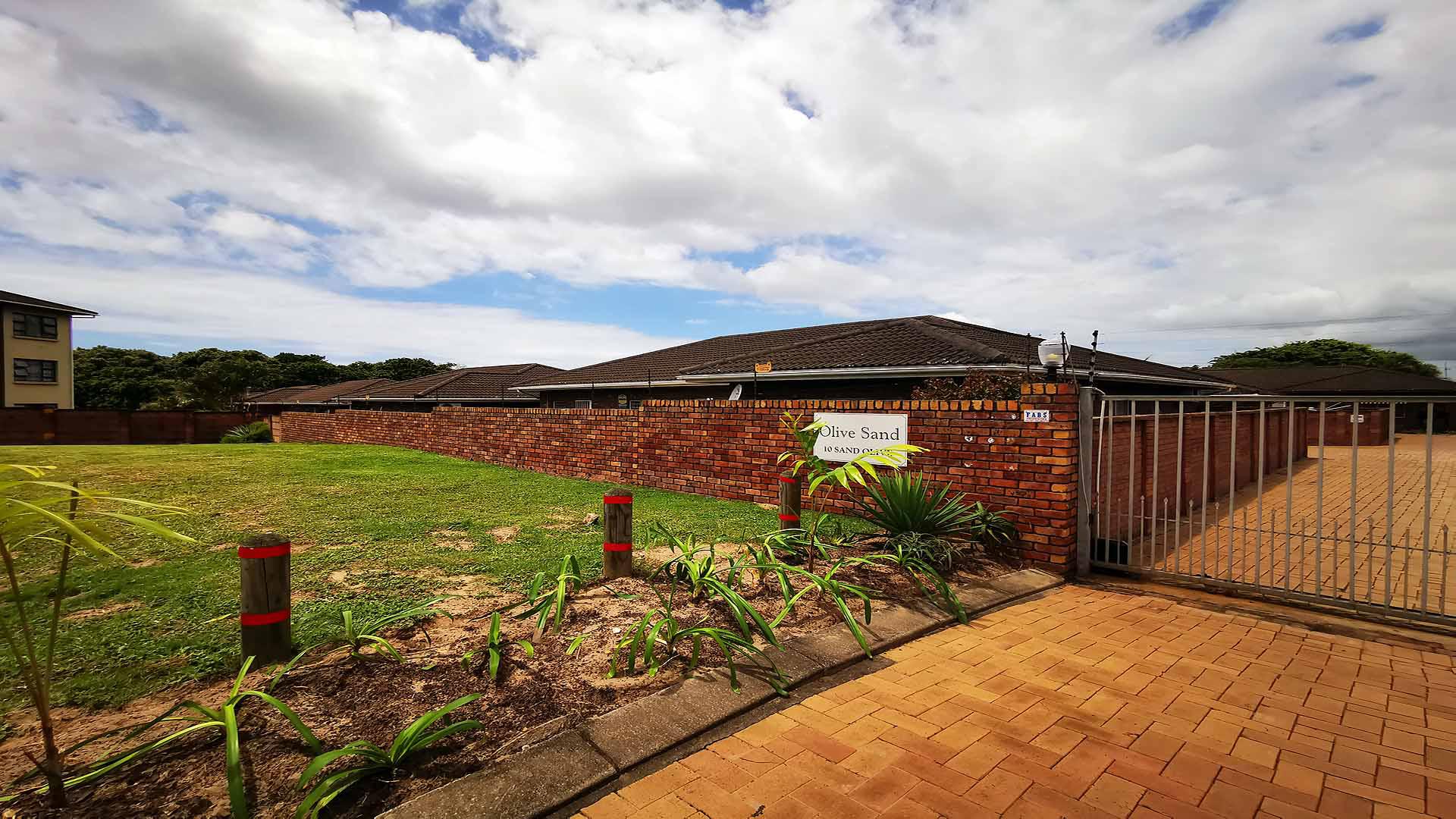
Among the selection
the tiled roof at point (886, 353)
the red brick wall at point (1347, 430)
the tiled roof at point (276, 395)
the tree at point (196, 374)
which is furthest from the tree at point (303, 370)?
the red brick wall at point (1347, 430)

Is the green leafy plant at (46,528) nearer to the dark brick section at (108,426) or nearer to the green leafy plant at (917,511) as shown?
the green leafy plant at (917,511)

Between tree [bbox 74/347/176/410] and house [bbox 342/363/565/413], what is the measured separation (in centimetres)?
2473

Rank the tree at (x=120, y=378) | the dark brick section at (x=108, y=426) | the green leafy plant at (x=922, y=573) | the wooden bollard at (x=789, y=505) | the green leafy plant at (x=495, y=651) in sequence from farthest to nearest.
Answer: the tree at (x=120, y=378)
the dark brick section at (x=108, y=426)
the wooden bollard at (x=789, y=505)
the green leafy plant at (x=922, y=573)
the green leafy plant at (x=495, y=651)

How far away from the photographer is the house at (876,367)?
1060 cm

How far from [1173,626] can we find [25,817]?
18.6 ft

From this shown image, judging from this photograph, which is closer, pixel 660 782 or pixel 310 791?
pixel 310 791

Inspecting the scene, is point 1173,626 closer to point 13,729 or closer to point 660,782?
point 660,782

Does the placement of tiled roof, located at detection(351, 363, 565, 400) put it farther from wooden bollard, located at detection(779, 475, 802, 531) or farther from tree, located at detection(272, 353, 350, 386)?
tree, located at detection(272, 353, 350, 386)

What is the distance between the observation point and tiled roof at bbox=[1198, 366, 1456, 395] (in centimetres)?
2731

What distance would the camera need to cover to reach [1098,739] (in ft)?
9.11

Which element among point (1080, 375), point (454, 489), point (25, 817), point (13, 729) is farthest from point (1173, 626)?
point (454, 489)

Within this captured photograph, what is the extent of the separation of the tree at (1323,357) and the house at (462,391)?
63.3 m

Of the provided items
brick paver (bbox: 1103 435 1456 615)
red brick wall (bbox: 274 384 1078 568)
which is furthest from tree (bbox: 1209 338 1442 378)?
red brick wall (bbox: 274 384 1078 568)

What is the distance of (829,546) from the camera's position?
5496 millimetres
